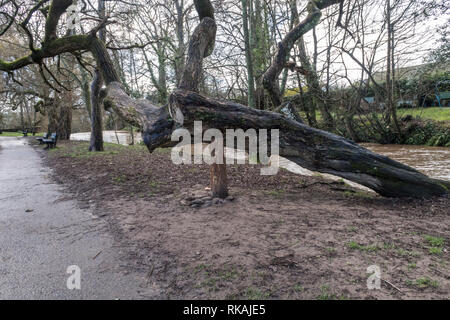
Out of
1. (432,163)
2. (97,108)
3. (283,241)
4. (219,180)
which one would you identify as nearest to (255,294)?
(283,241)

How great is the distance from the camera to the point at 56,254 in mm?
2596

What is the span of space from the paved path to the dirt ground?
196 mm

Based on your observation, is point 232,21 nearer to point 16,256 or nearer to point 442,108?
point 16,256

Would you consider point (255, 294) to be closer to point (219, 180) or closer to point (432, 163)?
point (219, 180)

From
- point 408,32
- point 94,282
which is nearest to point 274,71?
point 94,282

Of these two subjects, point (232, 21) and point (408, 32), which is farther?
point (408, 32)

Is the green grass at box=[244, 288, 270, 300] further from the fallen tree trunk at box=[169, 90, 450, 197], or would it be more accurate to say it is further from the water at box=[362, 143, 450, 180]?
the water at box=[362, 143, 450, 180]

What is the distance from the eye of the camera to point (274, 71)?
21.7 feet

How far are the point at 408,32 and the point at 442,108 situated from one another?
272 inches

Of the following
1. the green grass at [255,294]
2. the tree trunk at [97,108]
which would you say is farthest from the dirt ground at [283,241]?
the tree trunk at [97,108]

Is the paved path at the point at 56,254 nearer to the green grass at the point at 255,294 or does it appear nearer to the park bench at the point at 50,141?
the green grass at the point at 255,294

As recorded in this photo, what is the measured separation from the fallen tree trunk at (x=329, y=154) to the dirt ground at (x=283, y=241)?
0.26 metres

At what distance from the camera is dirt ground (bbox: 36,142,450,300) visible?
6.28 feet

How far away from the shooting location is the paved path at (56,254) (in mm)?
1994
